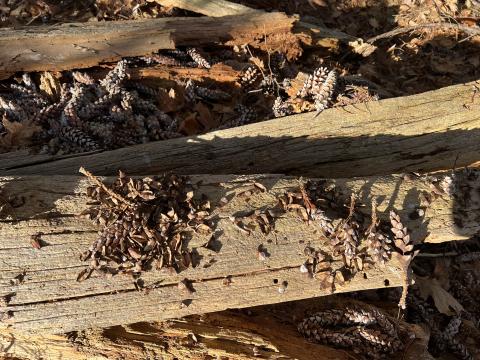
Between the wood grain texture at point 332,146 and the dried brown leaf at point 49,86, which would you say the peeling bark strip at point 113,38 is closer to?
the dried brown leaf at point 49,86

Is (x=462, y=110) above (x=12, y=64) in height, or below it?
below

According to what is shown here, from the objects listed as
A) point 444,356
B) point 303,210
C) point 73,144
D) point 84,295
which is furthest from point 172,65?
point 444,356

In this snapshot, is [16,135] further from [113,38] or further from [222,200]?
[222,200]

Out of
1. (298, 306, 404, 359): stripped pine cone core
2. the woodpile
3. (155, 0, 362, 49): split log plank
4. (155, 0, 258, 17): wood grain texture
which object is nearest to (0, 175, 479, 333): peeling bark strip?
the woodpile

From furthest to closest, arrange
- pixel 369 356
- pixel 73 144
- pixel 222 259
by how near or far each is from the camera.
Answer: pixel 73 144, pixel 369 356, pixel 222 259

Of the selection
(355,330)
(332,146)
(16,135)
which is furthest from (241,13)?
(355,330)

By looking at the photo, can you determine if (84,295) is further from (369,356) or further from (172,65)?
(172,65)
